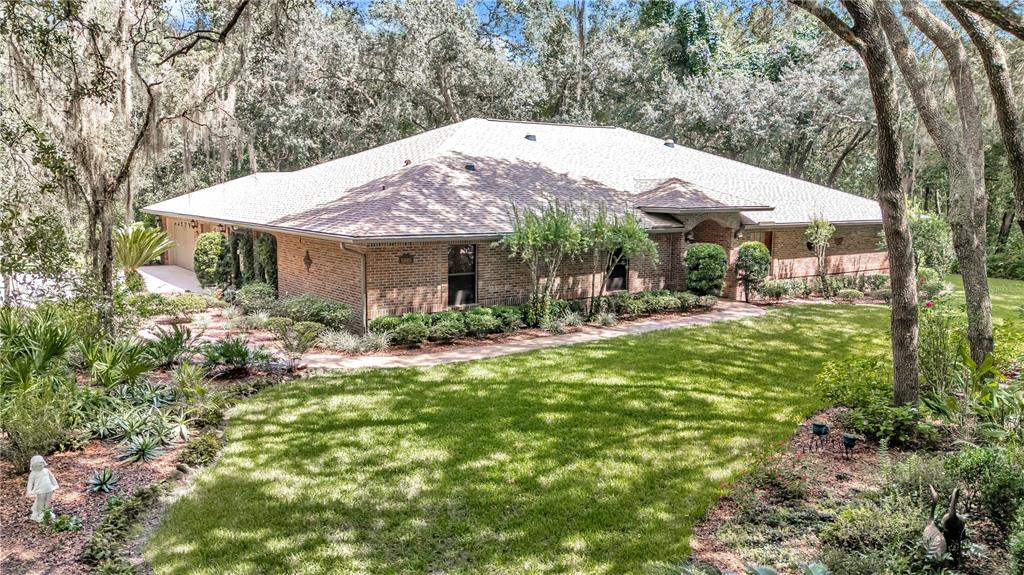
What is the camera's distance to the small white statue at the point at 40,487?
5.43m

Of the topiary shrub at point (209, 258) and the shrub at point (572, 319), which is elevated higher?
the topiary shrub at point (209, 258)

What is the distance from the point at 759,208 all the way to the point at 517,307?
7504 mm

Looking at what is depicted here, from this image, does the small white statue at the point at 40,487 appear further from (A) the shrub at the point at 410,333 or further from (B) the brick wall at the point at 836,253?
(B) the brick wall at the point at 836,253

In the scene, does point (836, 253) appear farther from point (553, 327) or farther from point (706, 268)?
point (553, 327)

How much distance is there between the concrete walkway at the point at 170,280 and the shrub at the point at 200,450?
1296 centimetres

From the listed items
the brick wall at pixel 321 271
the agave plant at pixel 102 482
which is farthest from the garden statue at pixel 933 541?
the brick wall at pixel 321 271

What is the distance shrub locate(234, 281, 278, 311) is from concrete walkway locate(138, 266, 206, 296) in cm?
355

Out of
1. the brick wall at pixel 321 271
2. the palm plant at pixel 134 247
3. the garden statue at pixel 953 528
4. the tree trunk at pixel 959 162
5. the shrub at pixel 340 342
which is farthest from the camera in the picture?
the palm plant at pixel 134 247

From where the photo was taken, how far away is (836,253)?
21469 millimetres

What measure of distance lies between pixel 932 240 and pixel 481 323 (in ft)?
49.1

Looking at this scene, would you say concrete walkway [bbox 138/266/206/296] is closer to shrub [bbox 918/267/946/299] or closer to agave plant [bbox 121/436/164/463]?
agave plant [bbox 121/436/164/463]

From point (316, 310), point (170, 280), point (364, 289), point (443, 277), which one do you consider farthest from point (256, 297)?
point (170, 280)

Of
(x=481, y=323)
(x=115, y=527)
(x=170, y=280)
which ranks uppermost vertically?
(x=170, y=280)

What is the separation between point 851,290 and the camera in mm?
19859
